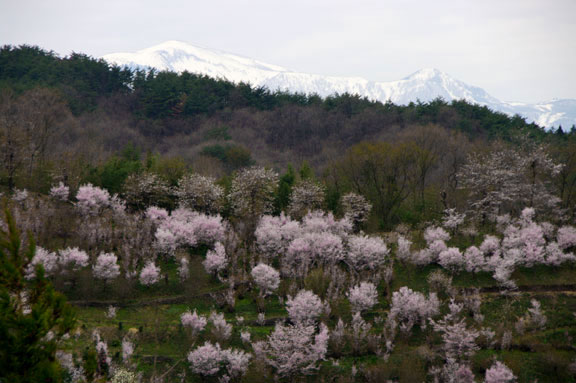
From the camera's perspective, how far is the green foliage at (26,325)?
8789 mm

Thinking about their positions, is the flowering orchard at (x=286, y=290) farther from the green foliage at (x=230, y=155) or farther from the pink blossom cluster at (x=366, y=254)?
the green foliage at (x=230, y=155)

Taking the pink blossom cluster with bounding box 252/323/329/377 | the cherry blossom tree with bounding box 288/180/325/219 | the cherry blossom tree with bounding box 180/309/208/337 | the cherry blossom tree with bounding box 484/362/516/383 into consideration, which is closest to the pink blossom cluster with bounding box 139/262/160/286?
the cherry blossom tree with bounding box 180/309/208/337

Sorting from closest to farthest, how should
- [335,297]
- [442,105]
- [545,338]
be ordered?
[545,338] < [335,297] < [442,105]

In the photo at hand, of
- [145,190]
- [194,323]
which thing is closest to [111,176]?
[145,190]

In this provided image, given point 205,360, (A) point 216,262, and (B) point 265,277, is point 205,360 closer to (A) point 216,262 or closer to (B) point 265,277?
(B) point 265,277

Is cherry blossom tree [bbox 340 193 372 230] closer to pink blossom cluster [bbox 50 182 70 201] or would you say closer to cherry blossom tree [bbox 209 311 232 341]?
cherry blossom tree [bbox 209 311 232 341]

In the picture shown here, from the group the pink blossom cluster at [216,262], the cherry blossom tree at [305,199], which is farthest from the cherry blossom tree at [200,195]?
the pink blossom cluster at [216,262]

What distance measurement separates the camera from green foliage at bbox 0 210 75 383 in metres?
8.79

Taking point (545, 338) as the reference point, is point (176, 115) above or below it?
above

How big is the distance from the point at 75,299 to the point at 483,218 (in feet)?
85.8

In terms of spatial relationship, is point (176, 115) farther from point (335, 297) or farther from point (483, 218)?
point (335, 297)

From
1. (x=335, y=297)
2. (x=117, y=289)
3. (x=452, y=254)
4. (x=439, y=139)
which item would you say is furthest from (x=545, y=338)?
(x=439, y=139)

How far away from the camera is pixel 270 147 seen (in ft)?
247

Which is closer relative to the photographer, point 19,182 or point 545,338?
point 545,338
